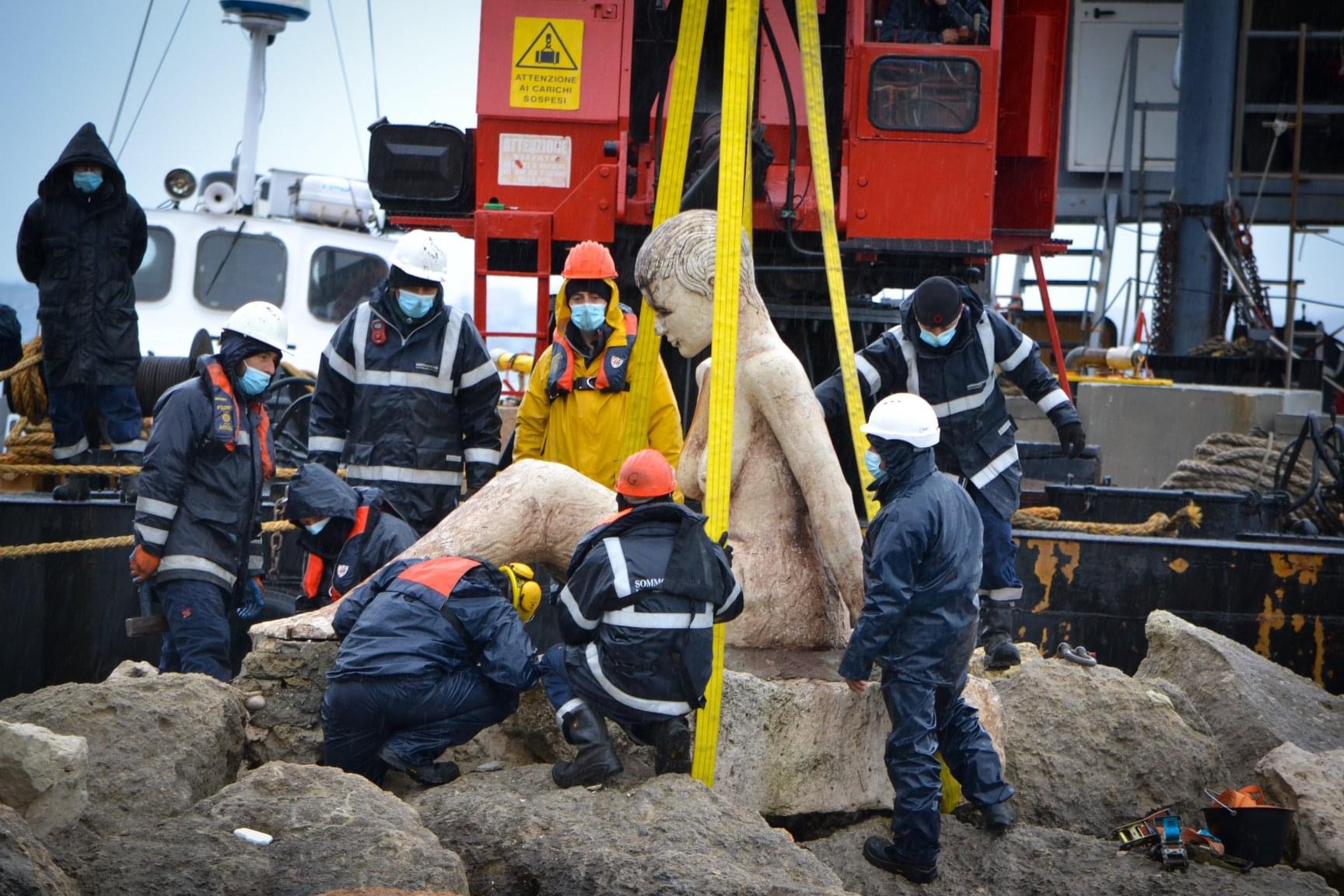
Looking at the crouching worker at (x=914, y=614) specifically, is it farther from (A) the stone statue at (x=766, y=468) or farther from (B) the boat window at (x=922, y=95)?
(B) the boat window at (x=922, y=95)

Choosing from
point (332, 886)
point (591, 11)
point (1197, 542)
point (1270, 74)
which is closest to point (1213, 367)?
point (1270, 74)

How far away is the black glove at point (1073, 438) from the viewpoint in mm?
6016

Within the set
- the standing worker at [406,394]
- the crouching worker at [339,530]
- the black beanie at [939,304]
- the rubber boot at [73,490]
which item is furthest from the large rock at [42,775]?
the rubber boot at [73,490]

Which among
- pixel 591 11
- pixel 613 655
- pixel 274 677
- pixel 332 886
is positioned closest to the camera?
pixel 332 886

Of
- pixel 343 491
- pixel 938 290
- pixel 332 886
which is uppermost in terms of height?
pixel 938 290

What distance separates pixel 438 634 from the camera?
4.38m

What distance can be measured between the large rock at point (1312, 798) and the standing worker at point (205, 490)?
11.6 ft

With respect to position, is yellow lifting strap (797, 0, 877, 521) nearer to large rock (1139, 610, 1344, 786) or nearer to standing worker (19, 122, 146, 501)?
large rock (1139, 610, 1344, 786)

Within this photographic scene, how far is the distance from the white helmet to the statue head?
1.90 ft

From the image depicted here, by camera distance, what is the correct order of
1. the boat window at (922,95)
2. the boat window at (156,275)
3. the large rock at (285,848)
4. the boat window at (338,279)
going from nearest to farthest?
the large rock at (285,848) → the boat window at (922,95) → the boat window at (156,275) → the boat window at (338,279)

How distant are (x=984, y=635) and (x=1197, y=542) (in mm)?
1937

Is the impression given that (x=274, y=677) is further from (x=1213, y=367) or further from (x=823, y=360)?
(x=1213, y=367)

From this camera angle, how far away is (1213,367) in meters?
15.2

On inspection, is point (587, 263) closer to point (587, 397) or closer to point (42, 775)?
point (587, 397)
